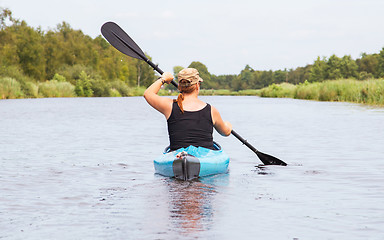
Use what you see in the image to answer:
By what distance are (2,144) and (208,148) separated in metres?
6.44

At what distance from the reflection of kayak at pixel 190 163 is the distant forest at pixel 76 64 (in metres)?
43.3

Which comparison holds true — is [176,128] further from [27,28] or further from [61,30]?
[61,30]

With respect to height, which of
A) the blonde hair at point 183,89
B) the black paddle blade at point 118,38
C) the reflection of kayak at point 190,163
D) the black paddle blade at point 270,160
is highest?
the black paddle blade at point 118,38

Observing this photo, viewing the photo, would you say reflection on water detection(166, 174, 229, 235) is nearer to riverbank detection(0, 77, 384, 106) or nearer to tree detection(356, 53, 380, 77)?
riverbank detection(0, 77, 384, 106)

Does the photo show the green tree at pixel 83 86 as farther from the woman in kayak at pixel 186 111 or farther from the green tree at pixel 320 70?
the woman in kayak at pixel 186 111

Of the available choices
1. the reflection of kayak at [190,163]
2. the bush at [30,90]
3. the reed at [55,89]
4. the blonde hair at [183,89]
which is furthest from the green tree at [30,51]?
the blonde hair at [183,89]

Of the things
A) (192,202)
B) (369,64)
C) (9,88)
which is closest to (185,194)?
(192,202)

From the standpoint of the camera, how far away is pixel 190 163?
22.6 feet

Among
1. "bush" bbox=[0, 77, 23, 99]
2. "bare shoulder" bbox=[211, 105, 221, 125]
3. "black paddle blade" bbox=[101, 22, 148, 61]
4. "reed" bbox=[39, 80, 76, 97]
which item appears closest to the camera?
"bare shoulder" bbox=[211, 105, 221, 125]

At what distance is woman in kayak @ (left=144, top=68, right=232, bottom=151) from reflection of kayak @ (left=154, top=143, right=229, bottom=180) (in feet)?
0.44

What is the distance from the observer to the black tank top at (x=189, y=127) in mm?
7016

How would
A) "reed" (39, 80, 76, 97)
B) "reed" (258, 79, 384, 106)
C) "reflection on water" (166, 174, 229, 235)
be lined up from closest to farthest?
"reflection on water" (166, 174, 229, 235), "reed" (258, 79, 384, 106), "reed" (39, 80, 76, 97)

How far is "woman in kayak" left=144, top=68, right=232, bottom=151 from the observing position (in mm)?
6926

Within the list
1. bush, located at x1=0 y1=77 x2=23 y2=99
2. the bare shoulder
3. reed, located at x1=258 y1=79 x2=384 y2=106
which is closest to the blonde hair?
the bare shoulder
